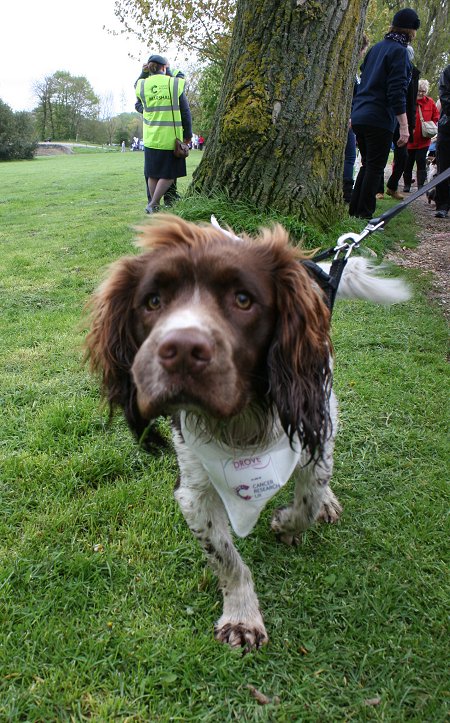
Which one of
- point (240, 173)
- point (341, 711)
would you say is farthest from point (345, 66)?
point (341, 711)

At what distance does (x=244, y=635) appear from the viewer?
84.4 inches

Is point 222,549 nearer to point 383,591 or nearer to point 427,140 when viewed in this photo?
point 383,591

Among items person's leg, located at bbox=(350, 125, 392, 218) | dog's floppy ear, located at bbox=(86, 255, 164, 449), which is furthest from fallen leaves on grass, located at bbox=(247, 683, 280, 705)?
person's leg, located at bbox=(350, 125, 392, 218)

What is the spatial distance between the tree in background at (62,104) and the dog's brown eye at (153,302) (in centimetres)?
8357

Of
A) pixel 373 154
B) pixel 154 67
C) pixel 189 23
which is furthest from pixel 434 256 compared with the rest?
pixel 189 23

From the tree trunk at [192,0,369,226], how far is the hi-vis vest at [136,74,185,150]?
178 cm

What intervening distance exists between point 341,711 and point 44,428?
91.9 inches

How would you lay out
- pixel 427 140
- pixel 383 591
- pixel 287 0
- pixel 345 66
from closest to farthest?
pixel 383 591, pixel 287 0, pixel 345 66, pixel 427 140

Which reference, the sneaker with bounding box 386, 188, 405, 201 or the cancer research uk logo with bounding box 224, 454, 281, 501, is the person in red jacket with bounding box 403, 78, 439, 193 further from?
the cancer research uk logo with bounding box 224, 454, 281, 501

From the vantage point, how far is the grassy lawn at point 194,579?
197cm

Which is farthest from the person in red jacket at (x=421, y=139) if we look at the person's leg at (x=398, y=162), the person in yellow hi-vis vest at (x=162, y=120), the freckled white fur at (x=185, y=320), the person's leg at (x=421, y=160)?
the freckled white fur at (x=185, y=320)

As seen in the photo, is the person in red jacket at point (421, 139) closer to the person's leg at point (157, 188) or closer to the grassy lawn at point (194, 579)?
the person's leg at point (157, 188)

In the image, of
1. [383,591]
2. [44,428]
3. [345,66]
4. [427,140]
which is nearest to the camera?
[383,591]

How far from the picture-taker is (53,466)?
311 centimetres
